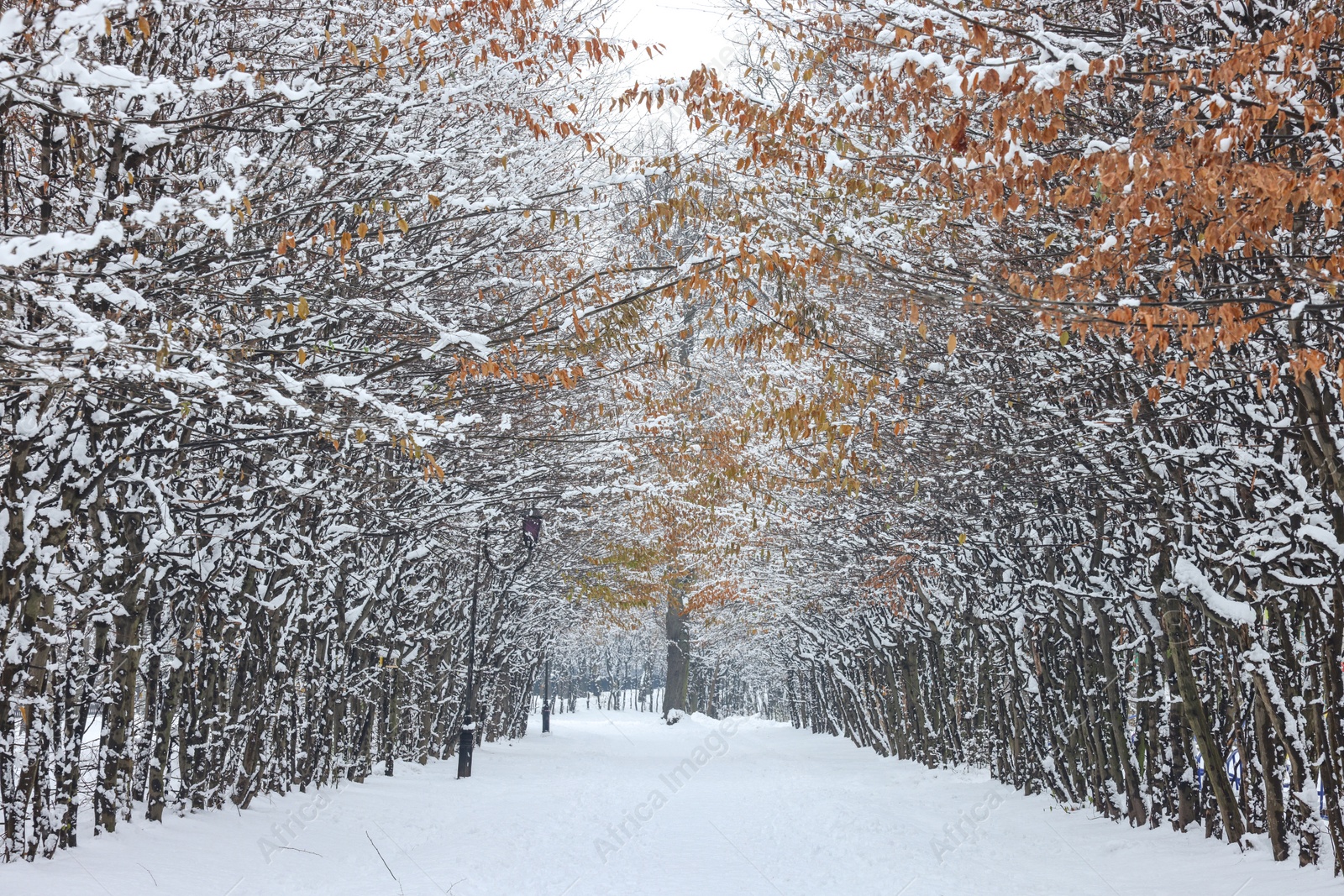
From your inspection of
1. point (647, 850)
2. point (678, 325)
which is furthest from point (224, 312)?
point (647, 850)

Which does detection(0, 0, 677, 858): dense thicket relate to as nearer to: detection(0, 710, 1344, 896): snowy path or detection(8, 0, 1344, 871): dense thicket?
detection(8, 0, 1344, 871): dense thicket

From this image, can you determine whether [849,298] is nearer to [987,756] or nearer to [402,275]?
[402,275]

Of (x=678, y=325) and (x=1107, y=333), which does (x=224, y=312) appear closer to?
(x=1107, y=333)

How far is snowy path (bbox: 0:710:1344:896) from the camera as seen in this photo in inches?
289

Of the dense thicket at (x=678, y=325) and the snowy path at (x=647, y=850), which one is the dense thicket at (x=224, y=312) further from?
the snowy path at (x=647, y=850)

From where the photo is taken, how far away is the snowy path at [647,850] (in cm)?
734

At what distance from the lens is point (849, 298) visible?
11688mm

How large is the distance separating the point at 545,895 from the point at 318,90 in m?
5.76

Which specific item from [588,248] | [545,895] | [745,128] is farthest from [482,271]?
[545,895]

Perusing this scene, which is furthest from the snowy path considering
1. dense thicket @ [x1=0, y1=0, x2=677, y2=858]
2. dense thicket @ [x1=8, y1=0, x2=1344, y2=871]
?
dense thicket @ [x1=0, y1=0, x2=677, y2=858]

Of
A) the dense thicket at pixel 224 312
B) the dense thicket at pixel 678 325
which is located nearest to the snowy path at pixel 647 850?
the dense thicket at pixel 678 325

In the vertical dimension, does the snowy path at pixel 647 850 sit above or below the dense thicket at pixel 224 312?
below

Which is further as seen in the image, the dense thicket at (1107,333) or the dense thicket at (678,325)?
the dense thicket at (678,325)

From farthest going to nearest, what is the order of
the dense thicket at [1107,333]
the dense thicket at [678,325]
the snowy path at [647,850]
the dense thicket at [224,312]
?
the snowy path at [647,850] < the dense thicket at [224,312] < the dense thicket at [678,325] < the dense thicket at [1107,333]
